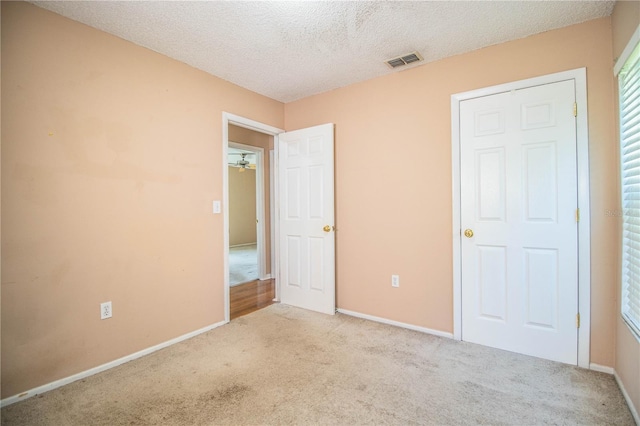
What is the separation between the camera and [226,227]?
310 cm

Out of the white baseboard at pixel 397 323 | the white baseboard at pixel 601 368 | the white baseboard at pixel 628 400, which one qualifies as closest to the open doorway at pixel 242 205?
the white baseboard at pixel 397 323

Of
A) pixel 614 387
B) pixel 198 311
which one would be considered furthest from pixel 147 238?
pixel 614 387

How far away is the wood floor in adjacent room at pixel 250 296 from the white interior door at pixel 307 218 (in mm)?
346

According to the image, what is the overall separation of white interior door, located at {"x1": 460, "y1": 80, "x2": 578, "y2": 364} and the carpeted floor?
348cm

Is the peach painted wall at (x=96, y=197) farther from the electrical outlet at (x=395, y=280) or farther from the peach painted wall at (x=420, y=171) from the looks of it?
the electrical outlet at (x=395, y=280)

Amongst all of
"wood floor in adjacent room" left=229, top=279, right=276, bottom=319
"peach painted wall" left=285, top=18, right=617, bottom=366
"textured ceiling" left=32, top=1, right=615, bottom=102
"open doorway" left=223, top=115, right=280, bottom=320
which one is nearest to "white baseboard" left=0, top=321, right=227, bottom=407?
"open doorway" left=223, top=115, right=280, bottom=320

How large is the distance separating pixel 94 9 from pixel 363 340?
3190 mm

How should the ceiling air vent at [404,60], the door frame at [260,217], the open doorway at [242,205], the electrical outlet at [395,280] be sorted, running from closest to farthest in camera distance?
the ceiling air vent at [404,60], the electrical outlet at [395,280], the door frame at [260,217], the open doorway at [242,205]

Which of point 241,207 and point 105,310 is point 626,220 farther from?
point 241,207

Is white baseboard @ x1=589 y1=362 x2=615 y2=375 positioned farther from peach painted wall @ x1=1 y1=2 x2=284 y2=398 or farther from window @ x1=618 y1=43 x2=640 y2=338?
peach painted wall @ x1=1 y1=2 x2=284 y2=398

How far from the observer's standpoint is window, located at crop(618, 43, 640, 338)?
1.70 meters

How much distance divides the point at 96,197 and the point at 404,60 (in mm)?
2769

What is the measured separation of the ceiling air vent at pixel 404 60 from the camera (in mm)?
2605

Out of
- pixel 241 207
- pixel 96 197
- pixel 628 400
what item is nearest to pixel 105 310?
pixel 96 197
